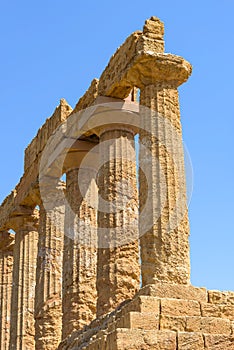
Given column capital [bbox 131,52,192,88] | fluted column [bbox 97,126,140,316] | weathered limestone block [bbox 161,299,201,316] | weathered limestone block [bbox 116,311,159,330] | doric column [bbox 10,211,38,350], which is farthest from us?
doric column [bbox 10,211,38,350]

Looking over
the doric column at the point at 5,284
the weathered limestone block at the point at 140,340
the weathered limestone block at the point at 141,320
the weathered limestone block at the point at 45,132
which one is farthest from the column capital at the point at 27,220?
the weathered limestone block at the point at 140,340

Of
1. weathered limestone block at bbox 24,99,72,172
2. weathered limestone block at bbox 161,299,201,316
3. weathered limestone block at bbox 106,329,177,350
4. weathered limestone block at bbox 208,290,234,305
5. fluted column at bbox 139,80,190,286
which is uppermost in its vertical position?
weathered limestone block at bbox 24,99,72,172

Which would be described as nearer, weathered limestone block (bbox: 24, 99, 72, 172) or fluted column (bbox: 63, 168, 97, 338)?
fluted column (bbox: 63, 168, 97, 338)

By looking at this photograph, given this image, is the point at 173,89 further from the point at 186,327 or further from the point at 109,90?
the point at 186,327

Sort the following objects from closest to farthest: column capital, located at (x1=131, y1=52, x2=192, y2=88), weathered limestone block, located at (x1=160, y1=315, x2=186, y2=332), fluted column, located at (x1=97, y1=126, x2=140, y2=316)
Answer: weathered limestone block, located at (x1=160, y1=315, x2=186, y2=332)
column capital, located at (x1=131, y1=52, x2=192, y2=88)
fluted column, located at (x1=97, y1=126, x2=140, y2=316)

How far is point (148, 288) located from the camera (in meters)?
16.3

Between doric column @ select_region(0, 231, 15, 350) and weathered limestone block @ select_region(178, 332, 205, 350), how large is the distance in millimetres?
17799

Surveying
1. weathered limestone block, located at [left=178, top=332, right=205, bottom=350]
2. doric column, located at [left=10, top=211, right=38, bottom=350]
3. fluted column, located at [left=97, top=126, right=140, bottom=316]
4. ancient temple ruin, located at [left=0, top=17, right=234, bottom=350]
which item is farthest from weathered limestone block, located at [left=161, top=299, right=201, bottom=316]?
doric column, located at [left=10, top=211, right=38, bottom=350]

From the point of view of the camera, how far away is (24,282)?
2875cm

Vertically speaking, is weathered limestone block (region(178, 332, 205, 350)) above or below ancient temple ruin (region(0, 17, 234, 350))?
below

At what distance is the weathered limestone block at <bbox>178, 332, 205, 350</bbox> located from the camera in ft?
49.4

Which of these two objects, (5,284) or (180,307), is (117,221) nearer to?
(180,307)

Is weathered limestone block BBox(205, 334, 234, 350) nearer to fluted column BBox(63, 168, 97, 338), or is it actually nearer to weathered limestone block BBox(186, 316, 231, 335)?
weathered limestone block BBox(186, 316, 231, 335)

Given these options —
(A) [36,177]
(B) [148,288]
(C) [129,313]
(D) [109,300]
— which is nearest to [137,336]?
(C) [129,313]
